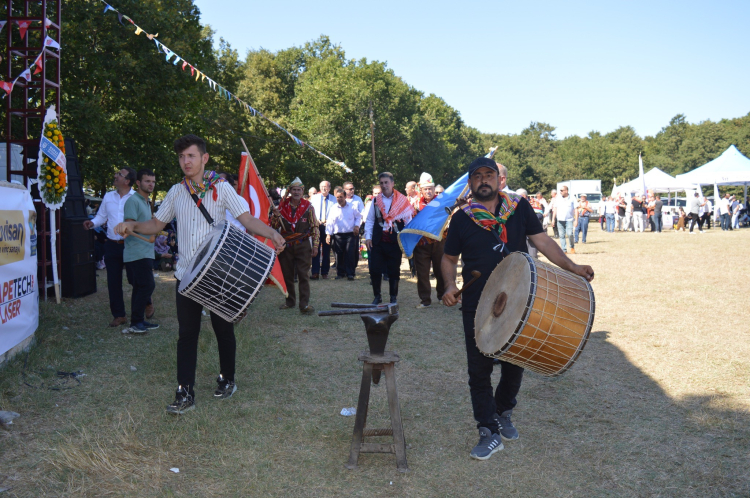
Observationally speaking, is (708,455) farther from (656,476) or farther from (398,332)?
(398,332)

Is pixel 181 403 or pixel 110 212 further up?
pixel 110 212

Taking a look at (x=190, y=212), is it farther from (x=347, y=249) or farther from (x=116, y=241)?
(x=347, y=249)

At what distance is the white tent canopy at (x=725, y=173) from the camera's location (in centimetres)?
3209

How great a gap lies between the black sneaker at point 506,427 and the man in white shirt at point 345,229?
910 cm

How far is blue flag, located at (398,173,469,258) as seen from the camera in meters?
9.21

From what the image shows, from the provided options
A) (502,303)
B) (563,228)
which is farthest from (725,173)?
(502,303)

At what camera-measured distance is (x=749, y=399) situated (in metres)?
5.22

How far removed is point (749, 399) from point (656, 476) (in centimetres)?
202

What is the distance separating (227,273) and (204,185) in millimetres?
925

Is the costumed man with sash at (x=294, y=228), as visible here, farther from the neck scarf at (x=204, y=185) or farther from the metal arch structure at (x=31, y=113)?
the neck scarf at (x=204, y=185)

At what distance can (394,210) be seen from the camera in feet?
31.6

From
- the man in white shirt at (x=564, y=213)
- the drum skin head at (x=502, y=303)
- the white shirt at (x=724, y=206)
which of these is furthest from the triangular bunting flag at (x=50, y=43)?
the white shirt at (x=724, y=206)

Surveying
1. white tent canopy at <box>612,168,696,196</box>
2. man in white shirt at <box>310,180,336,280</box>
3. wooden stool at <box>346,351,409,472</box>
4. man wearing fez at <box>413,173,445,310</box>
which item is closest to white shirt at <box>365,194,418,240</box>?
man wearing fez at <box>413,173,445,310</box>

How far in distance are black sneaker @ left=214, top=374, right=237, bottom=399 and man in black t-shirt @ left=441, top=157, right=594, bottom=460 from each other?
2306mm
